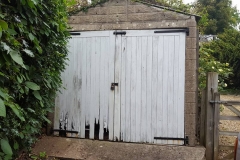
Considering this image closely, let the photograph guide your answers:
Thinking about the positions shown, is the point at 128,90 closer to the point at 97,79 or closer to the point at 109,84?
the point at 109,84

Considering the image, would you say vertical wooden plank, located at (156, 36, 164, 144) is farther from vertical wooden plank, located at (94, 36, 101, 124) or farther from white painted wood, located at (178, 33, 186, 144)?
vertical wooden plank, located at (94, 36, 101, 124)

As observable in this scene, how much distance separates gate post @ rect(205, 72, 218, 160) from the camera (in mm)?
4020

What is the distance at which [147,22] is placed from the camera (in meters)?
4.29

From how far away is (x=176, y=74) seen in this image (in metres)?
4.12

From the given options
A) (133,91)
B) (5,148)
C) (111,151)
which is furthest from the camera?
(133,91)

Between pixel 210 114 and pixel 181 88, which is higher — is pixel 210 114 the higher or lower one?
the lower one

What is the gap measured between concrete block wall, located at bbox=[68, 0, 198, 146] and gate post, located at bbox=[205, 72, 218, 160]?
22 cm

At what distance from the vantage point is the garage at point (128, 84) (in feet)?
13.5

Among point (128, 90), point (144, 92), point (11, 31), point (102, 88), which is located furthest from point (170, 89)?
point (11, 31)

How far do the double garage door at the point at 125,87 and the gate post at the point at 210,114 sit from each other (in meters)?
0.45

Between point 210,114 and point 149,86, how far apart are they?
1.15 m

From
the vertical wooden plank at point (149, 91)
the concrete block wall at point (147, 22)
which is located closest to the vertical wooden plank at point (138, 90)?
the vertical wooden plank at point (149, 91)

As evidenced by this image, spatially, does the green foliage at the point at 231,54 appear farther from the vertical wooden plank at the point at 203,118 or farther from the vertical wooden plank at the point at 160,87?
the vertical wooden plank at the point at 160,87

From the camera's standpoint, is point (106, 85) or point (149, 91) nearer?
point (149, 91)
